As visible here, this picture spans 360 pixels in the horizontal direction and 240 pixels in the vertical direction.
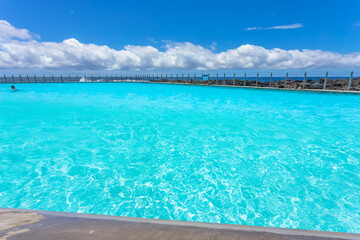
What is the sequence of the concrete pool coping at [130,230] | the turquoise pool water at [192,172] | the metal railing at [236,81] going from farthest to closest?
the metal railing at [236,81] < the turquoise pool water at [192,172] < the concrete pool coping at [130,230]

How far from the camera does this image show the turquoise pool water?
11.6ft

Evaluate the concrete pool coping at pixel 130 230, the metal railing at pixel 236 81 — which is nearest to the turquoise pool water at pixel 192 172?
the concrete pool coping at pixel 130 230

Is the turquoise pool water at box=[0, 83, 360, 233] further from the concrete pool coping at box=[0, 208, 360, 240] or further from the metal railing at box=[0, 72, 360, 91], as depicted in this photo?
the metal railing at box=[0, 72, 360, 91]

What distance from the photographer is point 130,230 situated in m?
1.28

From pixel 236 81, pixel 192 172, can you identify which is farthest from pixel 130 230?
pixel 236 81

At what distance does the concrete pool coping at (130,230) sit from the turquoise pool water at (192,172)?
223 centimetres

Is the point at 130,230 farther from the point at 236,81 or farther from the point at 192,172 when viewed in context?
the point at 236,81

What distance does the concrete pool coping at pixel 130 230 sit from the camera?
1.18 meters

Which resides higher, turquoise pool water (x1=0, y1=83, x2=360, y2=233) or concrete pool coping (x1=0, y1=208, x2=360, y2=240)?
concrete pool coping (x1=0, y1=208, x2=360, y2=240)

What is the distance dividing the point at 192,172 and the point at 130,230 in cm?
360

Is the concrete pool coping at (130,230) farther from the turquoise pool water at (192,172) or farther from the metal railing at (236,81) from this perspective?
the metal railing at (236,81)

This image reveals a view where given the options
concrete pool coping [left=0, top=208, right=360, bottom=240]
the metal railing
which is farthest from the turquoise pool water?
the metal railing

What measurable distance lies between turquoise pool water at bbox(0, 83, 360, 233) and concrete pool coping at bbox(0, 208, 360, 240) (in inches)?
87.7

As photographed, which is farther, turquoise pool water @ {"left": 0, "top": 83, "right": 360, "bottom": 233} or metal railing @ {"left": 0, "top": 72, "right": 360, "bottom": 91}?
metal railing @ {"left": 0, "top": 72, "right": 360, "bottom": 91}
